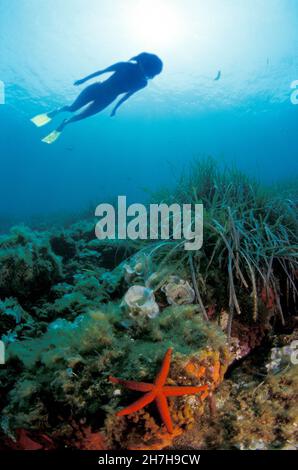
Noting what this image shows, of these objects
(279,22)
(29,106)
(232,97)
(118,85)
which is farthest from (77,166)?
(118,85)

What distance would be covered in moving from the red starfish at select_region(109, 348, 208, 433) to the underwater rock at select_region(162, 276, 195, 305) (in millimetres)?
1080

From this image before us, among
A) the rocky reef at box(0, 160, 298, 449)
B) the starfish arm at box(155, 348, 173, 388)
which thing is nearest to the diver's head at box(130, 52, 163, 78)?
the rocky reef at box(0, 160, 298, 449)

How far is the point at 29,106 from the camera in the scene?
53.5 meters

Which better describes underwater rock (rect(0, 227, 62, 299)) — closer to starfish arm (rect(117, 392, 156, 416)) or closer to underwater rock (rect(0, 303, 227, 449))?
underwater rock (rect(0, 303, 227, 449))

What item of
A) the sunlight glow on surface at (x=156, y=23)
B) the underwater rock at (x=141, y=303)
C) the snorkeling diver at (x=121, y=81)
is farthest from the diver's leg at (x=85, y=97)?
the sunlight glow on surface at (x=156, y=23)

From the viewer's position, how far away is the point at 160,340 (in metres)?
2.51

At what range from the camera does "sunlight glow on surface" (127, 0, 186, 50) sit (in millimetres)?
32875

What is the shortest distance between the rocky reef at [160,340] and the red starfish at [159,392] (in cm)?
14

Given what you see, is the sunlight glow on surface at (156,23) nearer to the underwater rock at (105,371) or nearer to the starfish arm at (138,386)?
the underwater rock at (105,371)

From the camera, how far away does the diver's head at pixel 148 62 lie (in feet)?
14.3

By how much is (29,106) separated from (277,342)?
61324 mm

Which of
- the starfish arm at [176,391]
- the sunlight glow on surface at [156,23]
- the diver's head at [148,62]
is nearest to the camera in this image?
the starfish arm at [176,391]

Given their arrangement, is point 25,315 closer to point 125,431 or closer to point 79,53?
point 125,431
